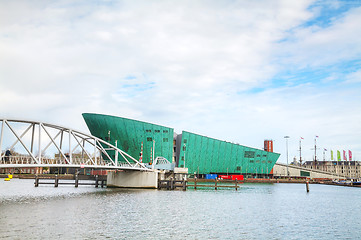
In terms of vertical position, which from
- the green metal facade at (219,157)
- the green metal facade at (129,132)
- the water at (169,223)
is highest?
the green metal facade at (129,132)

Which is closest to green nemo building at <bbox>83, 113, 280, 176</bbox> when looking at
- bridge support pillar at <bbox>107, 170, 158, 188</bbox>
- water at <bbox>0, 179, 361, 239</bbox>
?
bridge support pillar at <bbox>107, 170, 158, 188</bbox>

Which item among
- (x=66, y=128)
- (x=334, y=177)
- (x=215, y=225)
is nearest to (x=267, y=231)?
(x=215, y=225)

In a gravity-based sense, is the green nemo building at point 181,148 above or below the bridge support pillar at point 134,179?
above

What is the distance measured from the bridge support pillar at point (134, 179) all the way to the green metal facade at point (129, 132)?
27.3m

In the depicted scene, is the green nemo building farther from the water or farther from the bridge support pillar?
the water

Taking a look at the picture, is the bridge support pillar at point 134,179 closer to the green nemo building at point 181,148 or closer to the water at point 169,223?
the green nemo building at point 181,148

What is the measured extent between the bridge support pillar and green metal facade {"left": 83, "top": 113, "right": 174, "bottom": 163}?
89.6 feet

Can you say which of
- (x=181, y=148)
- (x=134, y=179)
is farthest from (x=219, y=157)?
(x=134, y=179)

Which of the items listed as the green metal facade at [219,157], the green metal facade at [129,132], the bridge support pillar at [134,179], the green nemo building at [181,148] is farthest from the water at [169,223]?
the green metal facade at [219,157]

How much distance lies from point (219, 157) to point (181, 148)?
45.8ft

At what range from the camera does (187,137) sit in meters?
102

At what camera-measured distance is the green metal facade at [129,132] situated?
95.7 metres

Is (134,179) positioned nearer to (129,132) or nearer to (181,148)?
(129,132)

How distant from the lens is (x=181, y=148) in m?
103
